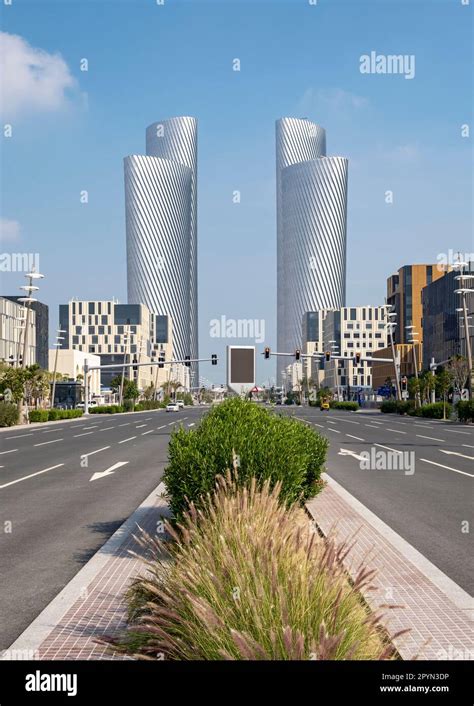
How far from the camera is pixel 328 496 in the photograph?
570 inches

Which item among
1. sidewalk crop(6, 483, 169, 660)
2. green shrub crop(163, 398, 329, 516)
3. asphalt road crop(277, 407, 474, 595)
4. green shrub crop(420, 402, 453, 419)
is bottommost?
asphalt road crop(277, 407, 474, 595)

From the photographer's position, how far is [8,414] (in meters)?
53.2

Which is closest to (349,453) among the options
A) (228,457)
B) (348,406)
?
(228,457)

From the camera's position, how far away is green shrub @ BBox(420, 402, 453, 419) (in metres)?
60.5

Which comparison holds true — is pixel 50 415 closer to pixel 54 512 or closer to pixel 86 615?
pixel 54 512

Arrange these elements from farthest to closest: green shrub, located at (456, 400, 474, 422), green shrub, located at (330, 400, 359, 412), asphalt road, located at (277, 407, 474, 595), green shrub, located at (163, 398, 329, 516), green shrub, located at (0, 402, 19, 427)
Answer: green shrub, located at (330, 400, 359, 412)
green shrub, located at (0, 402, 19, 427)
green shrub, located at (456, 400, 474, 422)
asphalt road, located at (277, 407, 474, 595)
green shrub, located at (163, 398, 329, 516)

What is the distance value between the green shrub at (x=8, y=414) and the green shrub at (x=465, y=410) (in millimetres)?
31542

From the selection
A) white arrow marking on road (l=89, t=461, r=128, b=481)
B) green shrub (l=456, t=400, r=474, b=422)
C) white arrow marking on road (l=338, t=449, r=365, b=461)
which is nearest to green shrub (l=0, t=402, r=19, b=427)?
green shrub (l=456, t=400, r=474, b=422)

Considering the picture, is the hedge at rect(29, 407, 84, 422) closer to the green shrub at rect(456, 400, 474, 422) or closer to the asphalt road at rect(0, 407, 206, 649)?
the green shrub at rect(456, 400, 474, 422)

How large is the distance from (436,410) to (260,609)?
60498mm

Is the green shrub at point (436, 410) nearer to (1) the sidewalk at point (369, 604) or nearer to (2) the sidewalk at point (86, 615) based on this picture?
(1) the sidewalk at point (369, 604)

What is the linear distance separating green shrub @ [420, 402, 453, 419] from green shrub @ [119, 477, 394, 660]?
57.0 meters

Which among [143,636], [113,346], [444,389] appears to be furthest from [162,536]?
[113,346]

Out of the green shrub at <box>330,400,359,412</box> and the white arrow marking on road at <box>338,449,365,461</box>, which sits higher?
the green shrub at <box>330,400,359,412</box>
